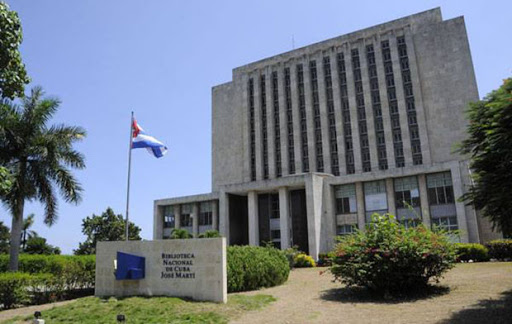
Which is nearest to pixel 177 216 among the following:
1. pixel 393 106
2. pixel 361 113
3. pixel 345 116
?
pixel 345 116

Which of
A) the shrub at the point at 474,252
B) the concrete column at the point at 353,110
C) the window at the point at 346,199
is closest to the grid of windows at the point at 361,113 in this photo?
the concrete column at the point at 353,110

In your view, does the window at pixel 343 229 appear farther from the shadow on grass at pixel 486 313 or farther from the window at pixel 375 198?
the shadow on grass at pixel 486 313

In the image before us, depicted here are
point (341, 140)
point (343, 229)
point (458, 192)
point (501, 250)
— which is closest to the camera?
point (501, 250)

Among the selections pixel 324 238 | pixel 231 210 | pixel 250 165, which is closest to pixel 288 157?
pixel 250 165

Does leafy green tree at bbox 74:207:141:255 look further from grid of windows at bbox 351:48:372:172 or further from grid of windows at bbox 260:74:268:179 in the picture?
grid of windows at bbox 351:48:372:172

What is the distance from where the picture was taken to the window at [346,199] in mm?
39875

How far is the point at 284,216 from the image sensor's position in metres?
39.0

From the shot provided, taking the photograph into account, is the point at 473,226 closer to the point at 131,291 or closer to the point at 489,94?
the point at 489,94

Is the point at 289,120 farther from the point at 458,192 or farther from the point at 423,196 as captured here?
the point at 458,192

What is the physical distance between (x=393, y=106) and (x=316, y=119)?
1049cm

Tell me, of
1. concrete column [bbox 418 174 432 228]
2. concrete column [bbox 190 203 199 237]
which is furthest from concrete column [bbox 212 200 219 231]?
concrete column [bbox 418 174 432 228]

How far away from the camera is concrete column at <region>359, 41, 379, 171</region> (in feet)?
162

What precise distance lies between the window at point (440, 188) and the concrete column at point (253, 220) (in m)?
17.3

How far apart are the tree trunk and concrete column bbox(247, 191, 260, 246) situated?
2413 cm
